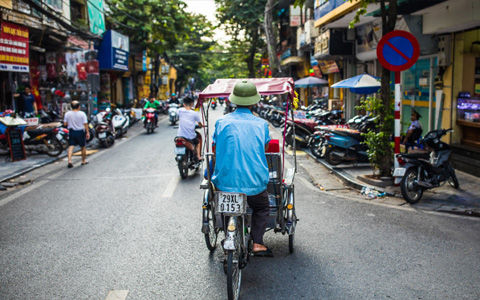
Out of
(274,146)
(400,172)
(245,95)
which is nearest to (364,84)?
(400,172)

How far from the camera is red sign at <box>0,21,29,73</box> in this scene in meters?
13.6

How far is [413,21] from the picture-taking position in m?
11.7

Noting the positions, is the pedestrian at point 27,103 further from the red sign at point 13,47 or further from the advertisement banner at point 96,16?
the advertisement banner at point 96,16

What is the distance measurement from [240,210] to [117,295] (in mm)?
1327

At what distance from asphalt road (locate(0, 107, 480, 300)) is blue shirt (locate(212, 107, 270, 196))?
95 centimetres

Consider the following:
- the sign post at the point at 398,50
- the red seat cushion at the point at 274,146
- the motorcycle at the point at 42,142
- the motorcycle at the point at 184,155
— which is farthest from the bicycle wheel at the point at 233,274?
the motorcycle at the point at 42,142

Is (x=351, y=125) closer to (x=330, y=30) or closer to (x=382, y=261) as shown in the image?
(x=330, y=30)

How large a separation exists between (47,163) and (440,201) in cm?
956

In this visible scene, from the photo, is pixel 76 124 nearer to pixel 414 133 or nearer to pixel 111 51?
pixel 414 133

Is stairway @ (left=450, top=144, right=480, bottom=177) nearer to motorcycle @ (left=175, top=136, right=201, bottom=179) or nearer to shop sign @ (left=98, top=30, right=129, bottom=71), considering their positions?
motorcycle @ (left=175, top=136, right=201, bottom=179)

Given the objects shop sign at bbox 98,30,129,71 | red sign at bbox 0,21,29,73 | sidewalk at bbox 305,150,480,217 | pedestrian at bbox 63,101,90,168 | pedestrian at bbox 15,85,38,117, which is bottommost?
sidewalk at bbox 305,150,480,217

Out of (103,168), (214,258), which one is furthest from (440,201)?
(103,168)

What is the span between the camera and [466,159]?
9906 millimetres

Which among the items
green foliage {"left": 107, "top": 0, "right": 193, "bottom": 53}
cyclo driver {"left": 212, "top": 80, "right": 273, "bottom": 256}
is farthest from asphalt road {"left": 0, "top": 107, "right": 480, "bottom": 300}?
green foliage {"left": 107, "top": 0, "right": 193, "bottom": 53}
